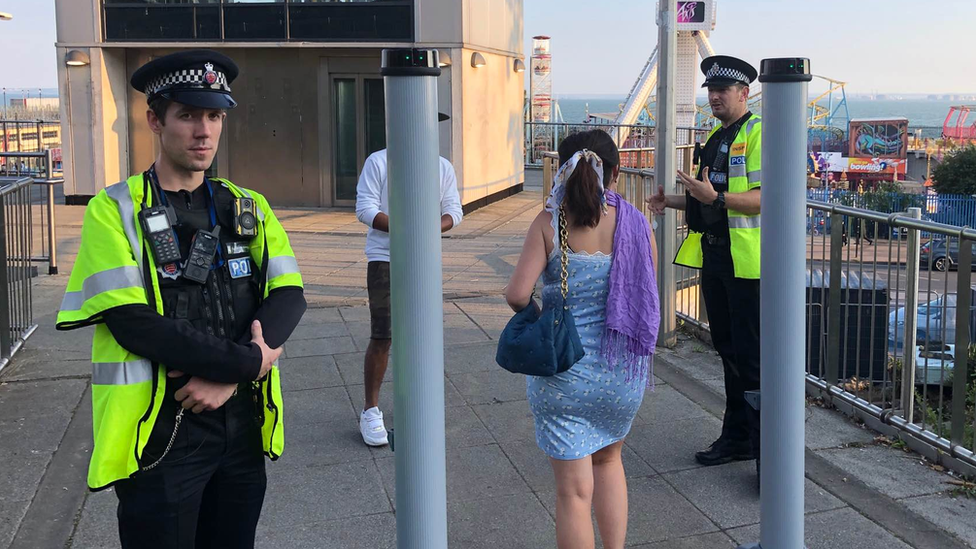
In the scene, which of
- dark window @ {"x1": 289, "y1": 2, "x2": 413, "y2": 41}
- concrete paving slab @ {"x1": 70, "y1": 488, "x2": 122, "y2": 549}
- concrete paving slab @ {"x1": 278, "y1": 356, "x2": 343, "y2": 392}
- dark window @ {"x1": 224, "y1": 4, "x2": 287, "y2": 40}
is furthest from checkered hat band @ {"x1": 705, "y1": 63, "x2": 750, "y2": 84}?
dark window @ {"x1": 224, "y1": 4, "x2": 287, "y2": 40}

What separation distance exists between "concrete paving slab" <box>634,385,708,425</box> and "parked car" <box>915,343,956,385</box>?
1.21 meters

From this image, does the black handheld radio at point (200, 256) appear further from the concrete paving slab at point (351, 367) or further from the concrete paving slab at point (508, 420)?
the concrete paving slab at point (351, 367)

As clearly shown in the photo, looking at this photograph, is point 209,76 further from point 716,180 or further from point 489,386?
point 489,386

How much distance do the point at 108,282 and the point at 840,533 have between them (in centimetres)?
318

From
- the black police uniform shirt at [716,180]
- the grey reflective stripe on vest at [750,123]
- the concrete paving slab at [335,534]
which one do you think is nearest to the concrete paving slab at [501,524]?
the concrete paving slab at [335,534]

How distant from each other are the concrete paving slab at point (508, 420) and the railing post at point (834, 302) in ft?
6.13

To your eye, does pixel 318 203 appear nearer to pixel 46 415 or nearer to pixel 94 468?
pixel 46 415

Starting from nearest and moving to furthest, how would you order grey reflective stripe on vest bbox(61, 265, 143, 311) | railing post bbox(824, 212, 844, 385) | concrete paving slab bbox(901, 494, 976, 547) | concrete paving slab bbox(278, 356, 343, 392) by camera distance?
grey reflective stripe on vest bbox(61, 265, 143, 311) → concrete paving slab bbox(901, 494, 976, 547) → railing post bbox(824, 212, 844, 385) → concrete paving slab bbox(278, 356, 343, 392)

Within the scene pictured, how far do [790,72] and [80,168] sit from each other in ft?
51.7

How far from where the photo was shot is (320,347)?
7219mm

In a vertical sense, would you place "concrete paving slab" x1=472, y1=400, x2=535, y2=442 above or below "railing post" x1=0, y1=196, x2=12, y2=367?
below

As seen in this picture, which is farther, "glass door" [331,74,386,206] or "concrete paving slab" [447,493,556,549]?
"glass door" [331,74,386,206]

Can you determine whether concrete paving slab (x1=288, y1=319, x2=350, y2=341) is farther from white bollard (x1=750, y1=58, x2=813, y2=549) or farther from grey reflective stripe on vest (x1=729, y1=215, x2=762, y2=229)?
white bollard (x1=750, y1=58, x2=813, y2=549)

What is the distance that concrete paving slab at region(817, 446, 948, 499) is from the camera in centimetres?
454
